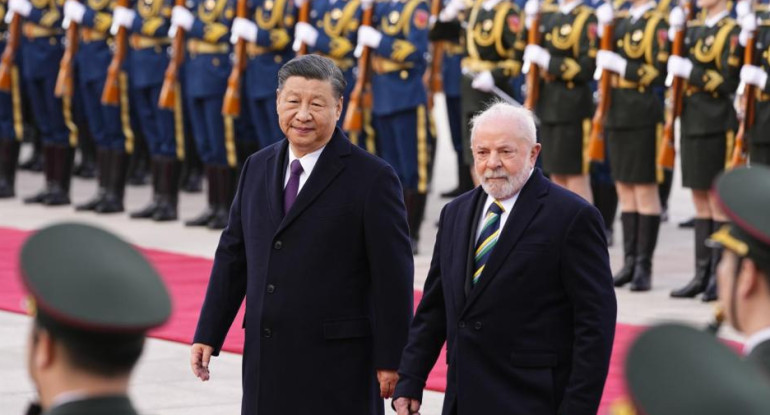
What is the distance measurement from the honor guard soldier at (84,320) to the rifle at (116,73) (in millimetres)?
9439

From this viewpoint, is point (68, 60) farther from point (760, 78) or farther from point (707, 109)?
point (760, 78)

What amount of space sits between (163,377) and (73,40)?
547 cm

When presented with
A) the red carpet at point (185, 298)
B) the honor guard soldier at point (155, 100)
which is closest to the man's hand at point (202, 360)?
the red carpet at point (185, 298)

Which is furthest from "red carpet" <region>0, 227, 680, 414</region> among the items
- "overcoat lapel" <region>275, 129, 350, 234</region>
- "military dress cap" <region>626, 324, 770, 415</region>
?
"military dress cap" <region>626, 324, 770, 415</region>

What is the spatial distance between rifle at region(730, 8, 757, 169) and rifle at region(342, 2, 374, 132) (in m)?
2.62

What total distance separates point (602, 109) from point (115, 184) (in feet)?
13.0

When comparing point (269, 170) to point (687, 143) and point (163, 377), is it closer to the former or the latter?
point (163, 377)

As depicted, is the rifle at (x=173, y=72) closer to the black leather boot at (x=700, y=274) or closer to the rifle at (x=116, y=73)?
the rifle at (x=116, y=73)

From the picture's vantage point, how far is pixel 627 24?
9430 millimetres

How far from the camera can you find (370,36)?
10.4 meters

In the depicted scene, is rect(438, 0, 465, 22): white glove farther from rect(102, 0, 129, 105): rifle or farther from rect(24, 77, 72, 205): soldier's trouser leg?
rect(24, 77, 72, 205): soldier's trouser leg

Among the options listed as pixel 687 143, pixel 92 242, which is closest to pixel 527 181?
pixel 92 242

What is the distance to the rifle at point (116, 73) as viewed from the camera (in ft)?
38.6

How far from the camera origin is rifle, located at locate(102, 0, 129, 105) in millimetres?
11766
